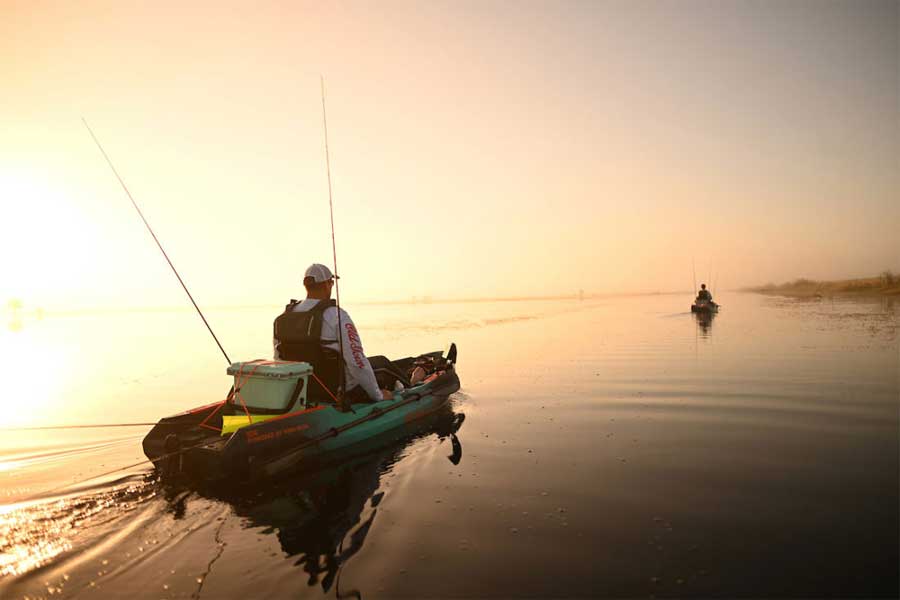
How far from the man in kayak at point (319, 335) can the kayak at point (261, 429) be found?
0.41 metres

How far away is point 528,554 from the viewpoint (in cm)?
Result: 455

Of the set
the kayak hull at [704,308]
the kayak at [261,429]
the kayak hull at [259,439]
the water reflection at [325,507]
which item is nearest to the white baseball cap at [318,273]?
the kayak at [261,429]

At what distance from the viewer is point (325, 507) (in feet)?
20.0

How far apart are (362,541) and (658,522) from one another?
11.0ft

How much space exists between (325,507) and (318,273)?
4084mm

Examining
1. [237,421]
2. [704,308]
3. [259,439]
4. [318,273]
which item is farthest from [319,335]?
[704,308]

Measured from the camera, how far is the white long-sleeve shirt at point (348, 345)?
8070 mm

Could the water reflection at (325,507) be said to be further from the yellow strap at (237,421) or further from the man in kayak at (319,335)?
the man in kayak at (319,335)

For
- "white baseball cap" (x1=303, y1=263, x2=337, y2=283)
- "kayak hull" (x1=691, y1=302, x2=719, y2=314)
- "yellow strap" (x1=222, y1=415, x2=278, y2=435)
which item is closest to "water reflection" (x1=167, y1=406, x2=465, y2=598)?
"yellow strap" (x1=222, y1=415, x2=278, y2=435)

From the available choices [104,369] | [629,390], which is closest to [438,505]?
[629,390]

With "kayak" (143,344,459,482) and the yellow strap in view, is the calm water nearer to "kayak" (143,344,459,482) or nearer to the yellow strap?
"kayak" (143,344,459,482)

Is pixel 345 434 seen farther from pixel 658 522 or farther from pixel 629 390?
pixel 629 390

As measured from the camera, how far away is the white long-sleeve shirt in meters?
8.07

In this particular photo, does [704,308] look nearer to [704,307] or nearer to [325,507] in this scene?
[704,307]
